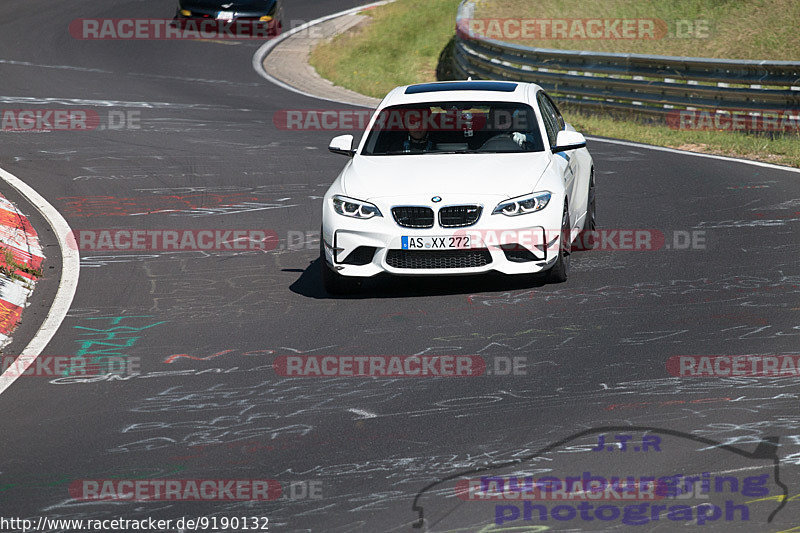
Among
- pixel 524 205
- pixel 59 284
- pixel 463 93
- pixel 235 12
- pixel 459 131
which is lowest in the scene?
pixel 59 284

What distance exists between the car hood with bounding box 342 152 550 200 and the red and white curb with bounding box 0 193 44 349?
2.82 m

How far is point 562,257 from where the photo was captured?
31.8ft

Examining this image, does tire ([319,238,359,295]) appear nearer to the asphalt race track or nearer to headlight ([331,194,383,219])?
the asphalt race track

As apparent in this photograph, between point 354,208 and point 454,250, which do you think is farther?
point 354,208

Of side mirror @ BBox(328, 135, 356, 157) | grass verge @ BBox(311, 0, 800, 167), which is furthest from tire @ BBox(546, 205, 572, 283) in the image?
grass verge @ BBox(311, 0, 800, 167)

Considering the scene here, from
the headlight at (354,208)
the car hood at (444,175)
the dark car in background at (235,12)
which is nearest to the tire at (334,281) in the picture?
the headlight at (354,208)

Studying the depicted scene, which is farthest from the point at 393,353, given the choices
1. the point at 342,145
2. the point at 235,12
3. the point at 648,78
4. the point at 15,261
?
the point at 235,12

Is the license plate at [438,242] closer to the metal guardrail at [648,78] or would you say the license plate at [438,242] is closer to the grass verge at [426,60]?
the grass verge at [426,60]

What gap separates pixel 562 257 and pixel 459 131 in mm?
1646

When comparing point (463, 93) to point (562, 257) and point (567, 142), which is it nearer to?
point (567, 142)

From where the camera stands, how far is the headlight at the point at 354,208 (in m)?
9.48

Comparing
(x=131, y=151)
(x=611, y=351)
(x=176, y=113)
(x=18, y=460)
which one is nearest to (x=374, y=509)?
(x=18, y=460)

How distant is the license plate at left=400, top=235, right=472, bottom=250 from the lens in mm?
9258

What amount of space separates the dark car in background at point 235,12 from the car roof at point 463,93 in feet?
63.8
